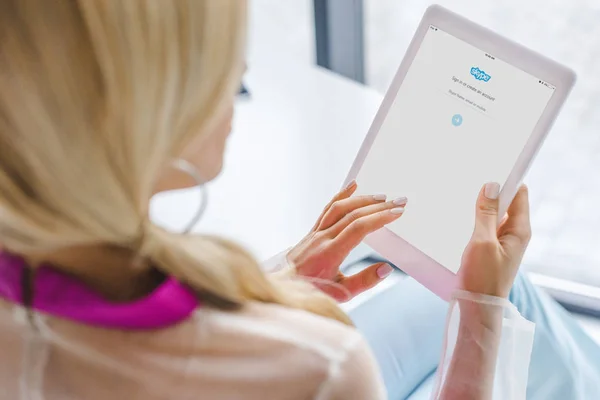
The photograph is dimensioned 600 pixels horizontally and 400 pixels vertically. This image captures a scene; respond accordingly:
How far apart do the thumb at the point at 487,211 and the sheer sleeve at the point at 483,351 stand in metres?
0.07

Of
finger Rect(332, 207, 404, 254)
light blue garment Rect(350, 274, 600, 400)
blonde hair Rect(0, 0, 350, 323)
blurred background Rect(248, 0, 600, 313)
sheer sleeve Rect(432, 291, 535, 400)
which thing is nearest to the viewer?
blonde hair Rect(0, 0, 350, 323)

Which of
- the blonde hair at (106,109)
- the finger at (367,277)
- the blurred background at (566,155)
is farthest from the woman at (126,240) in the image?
the blurred background at (566,155)

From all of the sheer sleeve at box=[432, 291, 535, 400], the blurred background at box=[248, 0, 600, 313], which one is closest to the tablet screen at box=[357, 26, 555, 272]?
the sheer sleeve at box=[432, 291, 535, 400]

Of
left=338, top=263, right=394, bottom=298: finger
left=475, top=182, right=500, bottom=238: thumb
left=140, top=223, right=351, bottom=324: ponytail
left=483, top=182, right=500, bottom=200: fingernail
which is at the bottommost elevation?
left=338, top=263, right=394, bottom=298: finger

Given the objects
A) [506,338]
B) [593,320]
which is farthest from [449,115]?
[593,320]

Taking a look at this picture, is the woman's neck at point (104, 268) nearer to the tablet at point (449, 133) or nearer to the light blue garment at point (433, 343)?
the tablet at point (449, 133)

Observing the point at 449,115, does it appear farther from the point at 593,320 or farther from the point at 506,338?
the point at 593,320

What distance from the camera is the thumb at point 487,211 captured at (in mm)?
697

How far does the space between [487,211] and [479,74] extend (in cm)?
16

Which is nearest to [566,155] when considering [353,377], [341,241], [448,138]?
[448,138]

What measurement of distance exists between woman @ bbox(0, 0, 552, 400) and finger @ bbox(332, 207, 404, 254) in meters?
0.28

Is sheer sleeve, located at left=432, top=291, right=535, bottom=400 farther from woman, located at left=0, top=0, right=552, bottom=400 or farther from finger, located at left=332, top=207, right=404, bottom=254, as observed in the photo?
woman, located at left=0, top=0, right=552, bottom=400

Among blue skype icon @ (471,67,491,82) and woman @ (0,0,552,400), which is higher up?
blue skype icon @ (471,67,491,82)

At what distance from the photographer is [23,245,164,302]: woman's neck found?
436 mm
